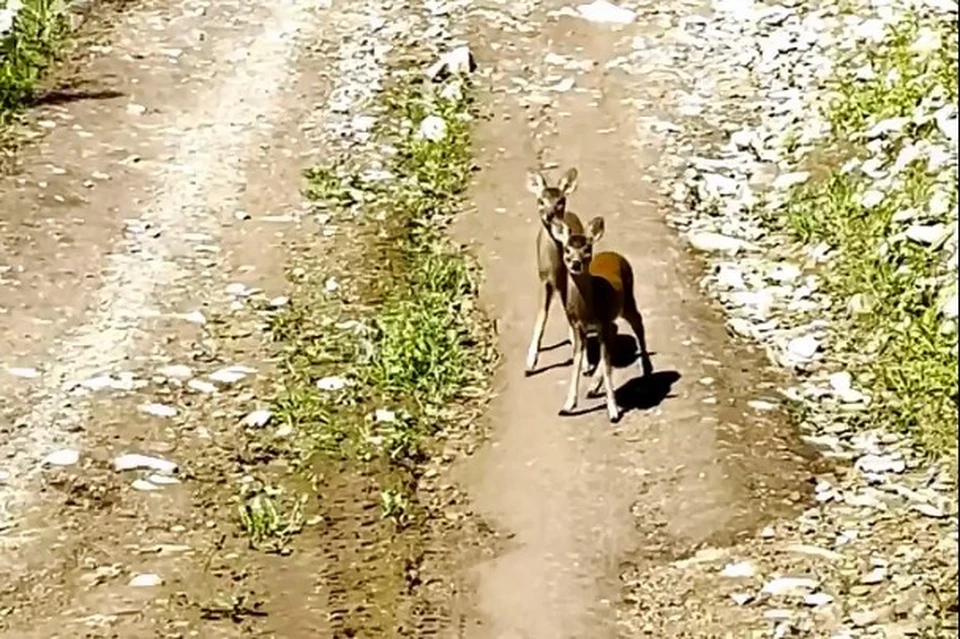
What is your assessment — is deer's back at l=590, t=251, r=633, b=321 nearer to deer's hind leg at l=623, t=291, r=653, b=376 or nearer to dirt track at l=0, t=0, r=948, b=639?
deer's hind leg at l=623, t=291, r=653, b=376

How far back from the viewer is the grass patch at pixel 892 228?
11109 millimetres

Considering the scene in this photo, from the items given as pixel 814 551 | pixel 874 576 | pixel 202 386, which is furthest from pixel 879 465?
pixel 202 386

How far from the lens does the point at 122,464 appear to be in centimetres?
1061

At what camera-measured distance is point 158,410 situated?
1130cm

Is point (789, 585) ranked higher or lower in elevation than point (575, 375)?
lower

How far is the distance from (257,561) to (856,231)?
576 cm

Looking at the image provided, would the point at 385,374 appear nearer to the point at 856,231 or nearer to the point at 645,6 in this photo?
the point at 856,231

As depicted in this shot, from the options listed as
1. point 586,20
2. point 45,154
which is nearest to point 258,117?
point 45,154

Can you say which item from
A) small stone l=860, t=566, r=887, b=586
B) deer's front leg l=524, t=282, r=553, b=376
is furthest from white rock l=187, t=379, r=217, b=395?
small stone l=860, t=566, r=887, b=586

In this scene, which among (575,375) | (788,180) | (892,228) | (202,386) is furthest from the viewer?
(788,180)

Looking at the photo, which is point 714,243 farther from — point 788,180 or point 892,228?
point 892,228

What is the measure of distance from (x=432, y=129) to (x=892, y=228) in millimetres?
4729

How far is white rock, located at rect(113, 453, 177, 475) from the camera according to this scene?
10578 mm

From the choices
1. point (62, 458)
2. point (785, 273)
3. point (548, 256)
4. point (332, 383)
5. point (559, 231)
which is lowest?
point (785, 273)
